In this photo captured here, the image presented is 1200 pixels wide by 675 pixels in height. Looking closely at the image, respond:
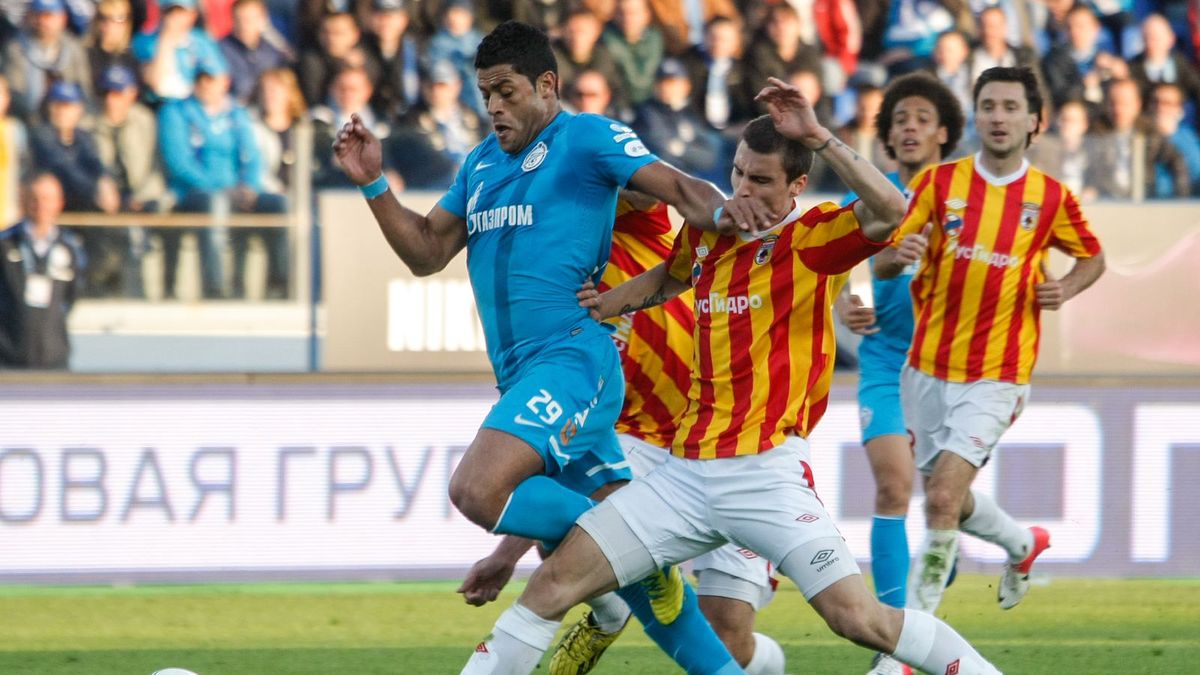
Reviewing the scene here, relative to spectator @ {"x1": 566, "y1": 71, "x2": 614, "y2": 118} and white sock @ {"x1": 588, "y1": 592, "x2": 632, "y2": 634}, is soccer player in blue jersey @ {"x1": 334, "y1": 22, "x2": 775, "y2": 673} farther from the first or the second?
spectator @ {"x1": 566, "y1": 71, "x2": 614, "y2": 118}

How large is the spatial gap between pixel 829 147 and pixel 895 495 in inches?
110

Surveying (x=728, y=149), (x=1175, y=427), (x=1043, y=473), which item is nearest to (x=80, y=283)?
(x=728, y=149)

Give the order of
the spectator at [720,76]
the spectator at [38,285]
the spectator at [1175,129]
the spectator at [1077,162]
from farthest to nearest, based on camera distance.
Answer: the spectator at [720,76], the spectator at [1175,129], the spectator at [1077,162], the spectator at [38,285]

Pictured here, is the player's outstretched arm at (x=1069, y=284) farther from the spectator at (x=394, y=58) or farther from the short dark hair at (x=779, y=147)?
the spectator at (x=394, y=58)

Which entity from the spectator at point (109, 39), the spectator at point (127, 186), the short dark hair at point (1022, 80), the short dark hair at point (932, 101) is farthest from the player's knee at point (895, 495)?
the spectator at point (109, 39)

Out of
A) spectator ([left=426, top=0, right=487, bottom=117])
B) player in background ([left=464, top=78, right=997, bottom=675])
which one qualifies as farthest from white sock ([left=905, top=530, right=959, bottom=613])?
spectator ([left=426, top=0, right=487, bottom=117])

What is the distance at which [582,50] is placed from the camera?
12.0 m

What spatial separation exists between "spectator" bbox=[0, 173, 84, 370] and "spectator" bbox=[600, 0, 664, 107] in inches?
159

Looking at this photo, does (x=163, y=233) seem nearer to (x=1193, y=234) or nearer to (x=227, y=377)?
(x=227, y=377)

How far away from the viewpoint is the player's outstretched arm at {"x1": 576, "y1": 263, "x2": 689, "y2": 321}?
17.9ft

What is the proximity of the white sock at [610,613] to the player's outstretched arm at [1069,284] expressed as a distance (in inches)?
82.3

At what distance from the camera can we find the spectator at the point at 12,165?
375 inches

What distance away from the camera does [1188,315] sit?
10117 millimetres

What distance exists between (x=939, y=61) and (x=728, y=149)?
2.79 metres
